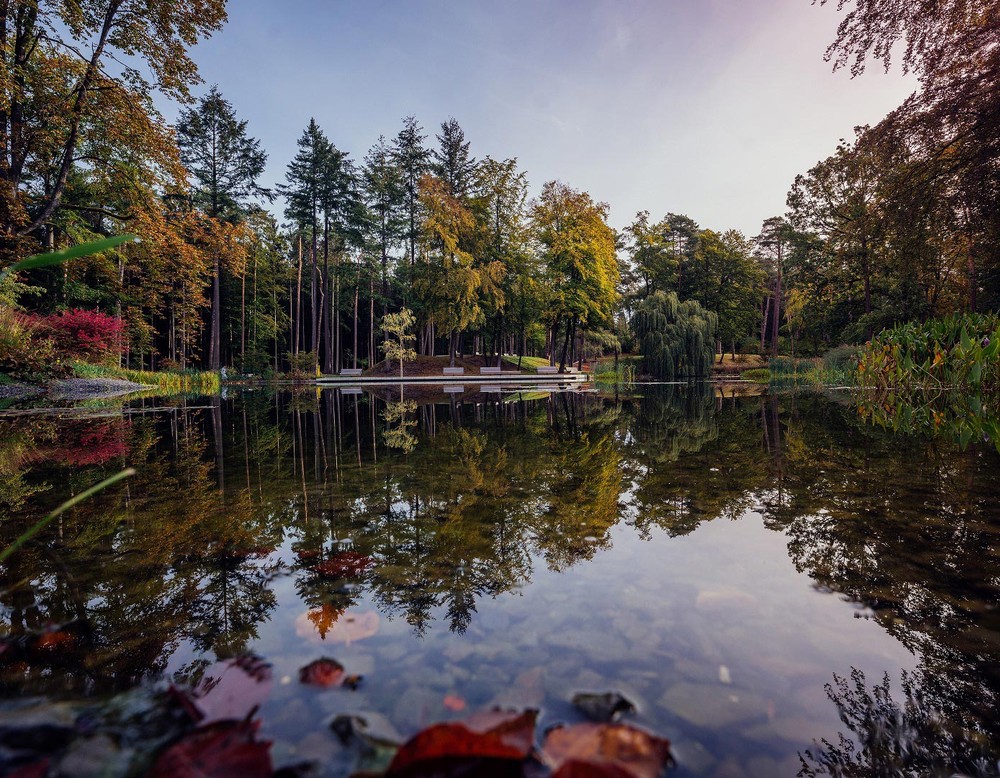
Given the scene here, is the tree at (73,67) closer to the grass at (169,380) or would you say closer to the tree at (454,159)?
the grass at (169,380)

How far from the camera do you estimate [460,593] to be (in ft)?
6.19

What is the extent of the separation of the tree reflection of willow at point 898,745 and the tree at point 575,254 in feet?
88.7

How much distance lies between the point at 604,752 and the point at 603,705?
0.16 m

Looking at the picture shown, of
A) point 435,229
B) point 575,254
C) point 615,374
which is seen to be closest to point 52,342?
point 435,229

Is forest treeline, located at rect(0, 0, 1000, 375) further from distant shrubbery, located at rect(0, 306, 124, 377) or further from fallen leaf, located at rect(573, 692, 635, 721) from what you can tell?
fallen leaf, located at rect(573, 692, 635, 721)

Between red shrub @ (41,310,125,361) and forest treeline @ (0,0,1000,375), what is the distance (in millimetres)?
431

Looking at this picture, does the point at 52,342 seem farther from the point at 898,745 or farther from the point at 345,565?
the point at 898,745

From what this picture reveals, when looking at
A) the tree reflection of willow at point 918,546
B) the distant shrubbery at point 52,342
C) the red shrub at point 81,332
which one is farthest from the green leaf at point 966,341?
the red shrub at point 81,332

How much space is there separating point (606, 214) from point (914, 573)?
29662mm

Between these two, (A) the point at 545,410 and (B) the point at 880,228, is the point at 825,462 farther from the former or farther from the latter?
(B) the point at 880,228

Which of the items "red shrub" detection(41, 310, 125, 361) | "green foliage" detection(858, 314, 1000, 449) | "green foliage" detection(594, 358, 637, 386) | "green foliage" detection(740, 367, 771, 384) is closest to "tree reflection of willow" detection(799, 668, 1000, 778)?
"green foliage" detection(858, 314, 1000, 449)

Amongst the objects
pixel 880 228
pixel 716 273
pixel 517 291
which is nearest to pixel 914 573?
pixel 880 228

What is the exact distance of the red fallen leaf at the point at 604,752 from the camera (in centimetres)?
95

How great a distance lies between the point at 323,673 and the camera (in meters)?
1.33
